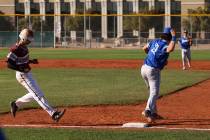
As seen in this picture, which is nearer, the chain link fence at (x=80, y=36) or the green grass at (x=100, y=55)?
the green grass at (x=100, y=55)

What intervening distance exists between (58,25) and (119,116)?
4838cm

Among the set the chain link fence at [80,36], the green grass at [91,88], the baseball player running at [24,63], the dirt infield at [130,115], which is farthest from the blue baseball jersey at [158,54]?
the chain link fence at [80,36]

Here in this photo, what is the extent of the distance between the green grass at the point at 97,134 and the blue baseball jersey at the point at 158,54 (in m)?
1.65

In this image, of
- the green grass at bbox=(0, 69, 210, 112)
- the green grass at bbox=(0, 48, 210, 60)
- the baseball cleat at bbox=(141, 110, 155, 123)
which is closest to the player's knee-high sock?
the green grass at bbox=(0, 69, 210, 112)

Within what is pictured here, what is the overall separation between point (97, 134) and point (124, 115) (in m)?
2.59

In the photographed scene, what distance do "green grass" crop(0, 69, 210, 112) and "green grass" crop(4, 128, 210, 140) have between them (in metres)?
3.12

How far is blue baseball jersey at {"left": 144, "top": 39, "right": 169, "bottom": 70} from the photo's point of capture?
33.8ft

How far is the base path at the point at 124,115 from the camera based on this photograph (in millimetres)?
10305

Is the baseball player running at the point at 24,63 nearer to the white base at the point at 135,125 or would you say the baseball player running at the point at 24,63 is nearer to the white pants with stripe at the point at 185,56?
the white base at the point at 135,125

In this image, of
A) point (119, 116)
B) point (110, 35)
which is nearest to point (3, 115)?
point (119, 116)

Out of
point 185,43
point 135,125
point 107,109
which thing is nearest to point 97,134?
point 135,125

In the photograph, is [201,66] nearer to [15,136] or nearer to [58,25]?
[15,136]

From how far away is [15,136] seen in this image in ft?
28.3

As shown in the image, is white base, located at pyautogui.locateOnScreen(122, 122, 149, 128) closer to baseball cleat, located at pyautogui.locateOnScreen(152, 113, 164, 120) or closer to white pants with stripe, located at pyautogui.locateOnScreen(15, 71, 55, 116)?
baseball cleat, located at pyautogui.locateOnScreen(152, 113, 164, 120)
